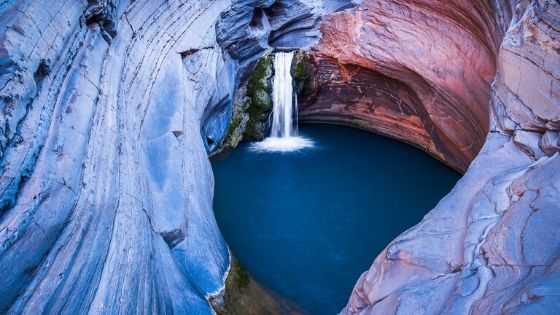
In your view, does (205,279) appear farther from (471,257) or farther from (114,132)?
(471,257)

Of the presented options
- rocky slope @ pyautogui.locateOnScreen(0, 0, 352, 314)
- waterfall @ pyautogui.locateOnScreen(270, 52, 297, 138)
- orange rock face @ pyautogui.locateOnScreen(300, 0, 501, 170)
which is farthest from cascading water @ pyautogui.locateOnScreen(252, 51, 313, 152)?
rocky slope @ pyautogui.locateOnScreen(0, 0, 352, 314)

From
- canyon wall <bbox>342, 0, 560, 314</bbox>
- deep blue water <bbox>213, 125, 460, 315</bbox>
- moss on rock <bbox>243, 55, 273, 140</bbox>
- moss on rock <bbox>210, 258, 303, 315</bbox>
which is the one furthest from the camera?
moss on rock <bbox>243, 55, 273, 140</bbox>

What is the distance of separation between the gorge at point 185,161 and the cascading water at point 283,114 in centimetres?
180

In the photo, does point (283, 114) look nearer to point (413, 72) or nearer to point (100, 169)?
point (413, 72)

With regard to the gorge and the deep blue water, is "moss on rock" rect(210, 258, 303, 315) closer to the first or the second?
the gorge

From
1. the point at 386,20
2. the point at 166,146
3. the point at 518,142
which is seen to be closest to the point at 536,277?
the point at 518,142

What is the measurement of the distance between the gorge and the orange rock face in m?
0.05

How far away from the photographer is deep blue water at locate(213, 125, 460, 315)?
5.58m

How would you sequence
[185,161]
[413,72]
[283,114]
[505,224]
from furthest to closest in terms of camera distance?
[283,114] < [413,72] < [185,161] < [505,224]

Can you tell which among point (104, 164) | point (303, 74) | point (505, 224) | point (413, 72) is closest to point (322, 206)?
point (413, 72)

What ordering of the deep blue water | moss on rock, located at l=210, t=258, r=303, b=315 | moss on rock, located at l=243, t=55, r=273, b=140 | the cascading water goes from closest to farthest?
moss on rock, located at l=210, t=258, r=303, b=315 → the deep blue water → moss on rock, located at l=243, t=55, r=273, b=140 → the cascading water

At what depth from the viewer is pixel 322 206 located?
7.31 m

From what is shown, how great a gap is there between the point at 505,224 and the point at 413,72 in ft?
19.3

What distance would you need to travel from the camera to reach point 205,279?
15.4 ft
